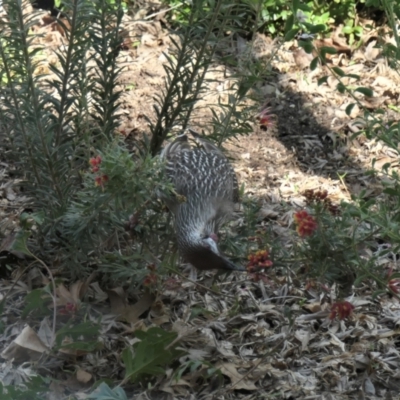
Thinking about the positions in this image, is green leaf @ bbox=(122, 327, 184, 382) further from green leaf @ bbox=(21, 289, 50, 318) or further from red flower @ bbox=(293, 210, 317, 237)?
red flower @ bbox=(293, 210, 317, 237)

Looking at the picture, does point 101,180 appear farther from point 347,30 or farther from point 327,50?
point 347,30

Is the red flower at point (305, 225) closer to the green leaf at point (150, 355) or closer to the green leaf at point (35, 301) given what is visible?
the green leaf at point (150, 355)

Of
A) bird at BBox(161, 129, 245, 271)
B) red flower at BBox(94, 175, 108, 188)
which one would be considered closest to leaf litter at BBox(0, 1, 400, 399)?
bird at BBox(161, 129, 245, 271)

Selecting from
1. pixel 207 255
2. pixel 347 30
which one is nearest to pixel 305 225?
pixel 207 255

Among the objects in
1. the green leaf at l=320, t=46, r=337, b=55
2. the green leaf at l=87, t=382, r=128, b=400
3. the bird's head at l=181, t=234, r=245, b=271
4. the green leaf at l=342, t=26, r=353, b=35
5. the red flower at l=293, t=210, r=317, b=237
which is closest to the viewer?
the green leaf at l=87, t=382, r=128, b=400

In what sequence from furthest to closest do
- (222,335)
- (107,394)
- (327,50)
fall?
1. (222,335)
2. (327,50)
3. (107,394)

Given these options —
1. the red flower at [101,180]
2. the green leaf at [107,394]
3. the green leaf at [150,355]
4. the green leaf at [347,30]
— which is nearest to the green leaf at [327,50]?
the red flower at [101,180]

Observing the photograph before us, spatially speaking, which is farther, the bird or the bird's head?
the bird

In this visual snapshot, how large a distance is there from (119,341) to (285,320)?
1.13 m

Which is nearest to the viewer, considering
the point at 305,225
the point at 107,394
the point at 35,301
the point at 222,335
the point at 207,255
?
the point at 107,394

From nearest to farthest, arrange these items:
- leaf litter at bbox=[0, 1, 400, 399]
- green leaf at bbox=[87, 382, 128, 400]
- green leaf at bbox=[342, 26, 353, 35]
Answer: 1. green leaf at bbox=[87, 382, 128, 400]
2. leaf litter at bbox=[0, 1, 400, 399]
3. green leaf at bbox=[342, 26, 353, 35]

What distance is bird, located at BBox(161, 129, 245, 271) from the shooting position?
478 cm

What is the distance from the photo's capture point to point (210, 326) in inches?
203

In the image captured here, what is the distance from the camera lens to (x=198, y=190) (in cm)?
522
